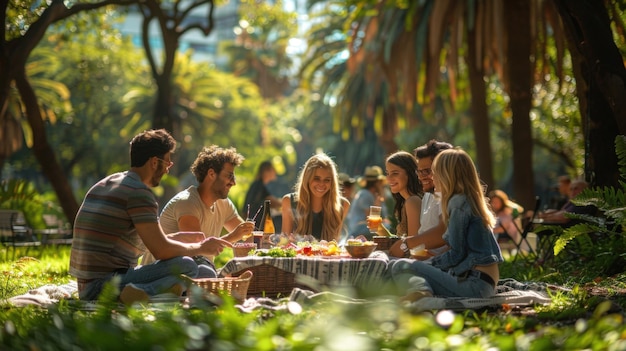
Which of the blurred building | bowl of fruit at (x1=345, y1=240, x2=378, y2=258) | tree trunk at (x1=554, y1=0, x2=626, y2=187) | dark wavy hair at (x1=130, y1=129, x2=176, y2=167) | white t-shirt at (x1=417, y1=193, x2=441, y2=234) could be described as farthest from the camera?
the blurred building

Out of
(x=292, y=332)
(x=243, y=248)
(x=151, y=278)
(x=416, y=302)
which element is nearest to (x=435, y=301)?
(x=416, y=302)

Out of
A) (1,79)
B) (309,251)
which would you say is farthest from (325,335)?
(1,79)

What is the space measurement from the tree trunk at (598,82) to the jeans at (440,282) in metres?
3.92

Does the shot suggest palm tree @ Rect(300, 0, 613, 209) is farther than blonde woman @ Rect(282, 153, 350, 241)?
Yes

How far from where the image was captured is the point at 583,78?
11906mm

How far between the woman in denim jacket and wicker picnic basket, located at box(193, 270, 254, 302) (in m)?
1.22

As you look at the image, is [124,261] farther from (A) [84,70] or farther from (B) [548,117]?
(B) [548,117]

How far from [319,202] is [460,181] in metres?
2.89

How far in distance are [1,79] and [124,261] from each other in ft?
19.6

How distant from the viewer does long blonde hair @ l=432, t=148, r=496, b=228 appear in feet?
25.3

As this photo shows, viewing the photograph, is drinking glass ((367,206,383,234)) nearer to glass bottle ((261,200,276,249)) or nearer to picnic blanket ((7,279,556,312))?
glass bottle ((261,200,276,249))

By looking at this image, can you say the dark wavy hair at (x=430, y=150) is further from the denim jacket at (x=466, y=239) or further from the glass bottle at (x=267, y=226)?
the denim jacket at (x=466, y=239)

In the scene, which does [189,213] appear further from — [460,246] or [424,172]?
[460,246]

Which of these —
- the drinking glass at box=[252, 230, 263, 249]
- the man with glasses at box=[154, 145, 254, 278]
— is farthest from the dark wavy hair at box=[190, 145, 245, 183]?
the drinking glass at box=[252, 230, 263, 249]
